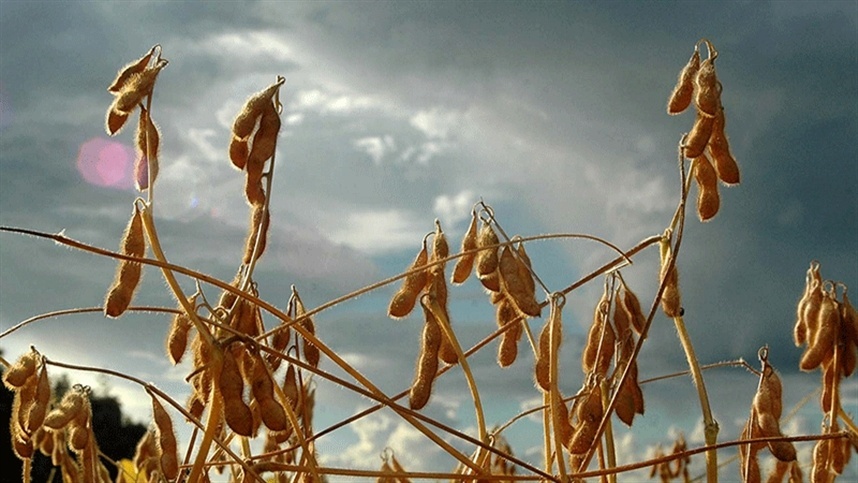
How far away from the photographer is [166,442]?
8.14 ft

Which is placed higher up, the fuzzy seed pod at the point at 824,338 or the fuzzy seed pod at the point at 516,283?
the fuzzy seed pod at the point at 824,338

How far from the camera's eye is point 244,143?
2.21m

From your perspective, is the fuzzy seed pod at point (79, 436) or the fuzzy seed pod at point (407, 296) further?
the fuzzy seed pod at point (79, 436)

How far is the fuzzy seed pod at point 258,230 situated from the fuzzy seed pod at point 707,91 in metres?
1.07

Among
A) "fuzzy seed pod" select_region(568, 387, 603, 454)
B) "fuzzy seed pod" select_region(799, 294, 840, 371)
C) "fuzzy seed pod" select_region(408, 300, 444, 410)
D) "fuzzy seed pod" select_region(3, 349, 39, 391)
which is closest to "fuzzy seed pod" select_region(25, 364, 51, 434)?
"fuzzy seed pod" select_region(3, 349, 39, 391)

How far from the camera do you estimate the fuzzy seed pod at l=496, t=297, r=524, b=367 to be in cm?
273

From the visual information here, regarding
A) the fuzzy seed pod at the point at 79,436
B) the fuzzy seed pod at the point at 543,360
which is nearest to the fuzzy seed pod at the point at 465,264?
the fuzzy seed pod at the point at 543,360

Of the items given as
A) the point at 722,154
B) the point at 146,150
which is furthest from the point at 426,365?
the point at 722,154

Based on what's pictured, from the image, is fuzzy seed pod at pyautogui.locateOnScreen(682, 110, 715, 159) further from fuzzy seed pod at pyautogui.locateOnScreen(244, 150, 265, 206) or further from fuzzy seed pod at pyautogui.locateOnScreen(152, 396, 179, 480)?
fuzzy seed pod at pyautogui.locateOnScreen(152, 396, 179, 480)

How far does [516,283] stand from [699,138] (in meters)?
0.63

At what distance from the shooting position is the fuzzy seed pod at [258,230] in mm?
2127

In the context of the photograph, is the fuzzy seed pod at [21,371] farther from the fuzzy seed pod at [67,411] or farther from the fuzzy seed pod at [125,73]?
the fuzzy seed pod at [125,73]

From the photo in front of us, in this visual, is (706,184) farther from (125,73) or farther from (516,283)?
(125,73)

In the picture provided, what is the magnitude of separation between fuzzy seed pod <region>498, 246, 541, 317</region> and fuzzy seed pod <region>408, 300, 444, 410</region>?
19 cm
